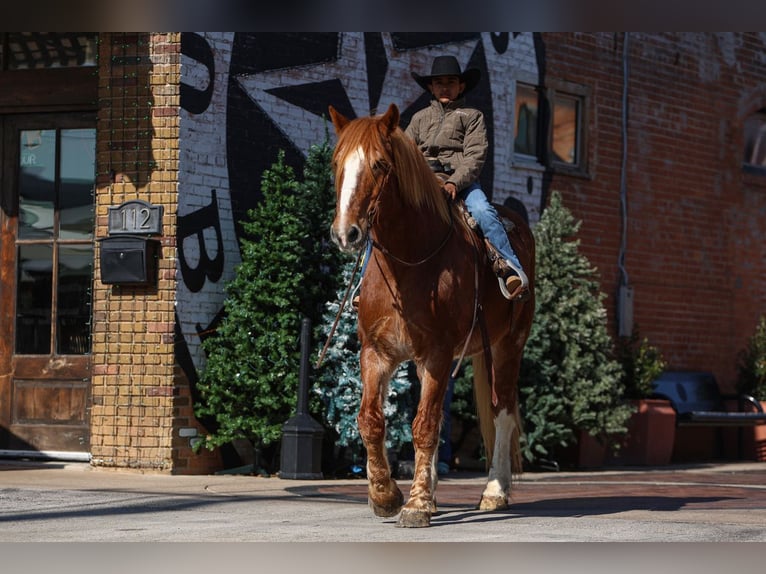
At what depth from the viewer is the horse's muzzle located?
6.74 metres

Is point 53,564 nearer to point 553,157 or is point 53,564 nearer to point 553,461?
point 553,461

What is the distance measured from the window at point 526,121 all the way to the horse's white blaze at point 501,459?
6593mm

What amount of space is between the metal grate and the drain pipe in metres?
7.20

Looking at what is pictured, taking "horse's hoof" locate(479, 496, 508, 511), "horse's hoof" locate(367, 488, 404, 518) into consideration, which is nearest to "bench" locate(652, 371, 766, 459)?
"horse's hoof" locate(479, 496, 508, 511)

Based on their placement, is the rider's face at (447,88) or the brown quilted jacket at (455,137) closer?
the brown quilted jacket at (455,137)

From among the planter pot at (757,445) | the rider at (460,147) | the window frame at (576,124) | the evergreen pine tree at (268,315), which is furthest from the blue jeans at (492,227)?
the planter pot at (757,445)

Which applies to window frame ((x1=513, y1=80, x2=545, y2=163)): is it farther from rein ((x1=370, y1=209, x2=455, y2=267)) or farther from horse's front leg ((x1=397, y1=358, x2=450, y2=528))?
horse's front leg ((x1=397, y1=358, x2=450, y2=528))

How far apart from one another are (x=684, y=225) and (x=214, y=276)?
24.9 feet

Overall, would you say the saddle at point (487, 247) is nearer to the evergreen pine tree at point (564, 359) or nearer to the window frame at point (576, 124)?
the evergreen pine tree at point (564, 359)

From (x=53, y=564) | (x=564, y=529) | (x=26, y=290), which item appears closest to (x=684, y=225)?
(x=26, y=290)

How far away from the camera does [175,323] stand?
37.8ft

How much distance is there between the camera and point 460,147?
852 cm

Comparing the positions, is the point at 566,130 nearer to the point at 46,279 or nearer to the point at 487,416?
the point at 46,279

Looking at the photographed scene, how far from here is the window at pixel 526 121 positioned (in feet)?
49.6
